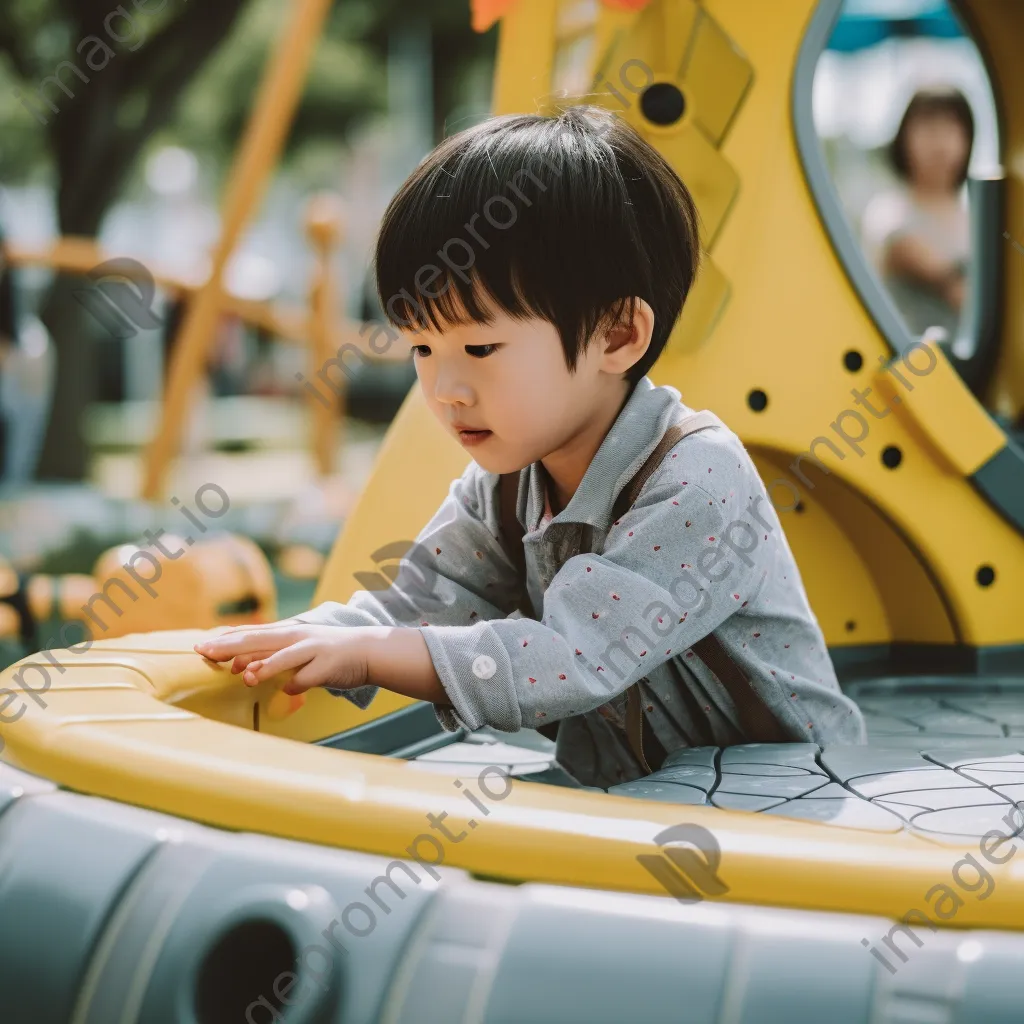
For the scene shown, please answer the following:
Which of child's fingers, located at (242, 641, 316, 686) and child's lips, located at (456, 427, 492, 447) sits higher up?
child's lips, located at (456, 427, 492, 447)

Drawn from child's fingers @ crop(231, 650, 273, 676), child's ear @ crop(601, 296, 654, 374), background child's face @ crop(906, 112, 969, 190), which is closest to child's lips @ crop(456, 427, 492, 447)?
child's ear @ crop(601, 296, 654, 374)

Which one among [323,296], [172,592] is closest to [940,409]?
[172,592]

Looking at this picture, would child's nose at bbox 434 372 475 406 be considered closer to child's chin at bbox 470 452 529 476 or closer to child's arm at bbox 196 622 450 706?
child's chin at bbox 470 452 529 476

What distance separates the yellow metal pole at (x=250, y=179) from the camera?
3234mm

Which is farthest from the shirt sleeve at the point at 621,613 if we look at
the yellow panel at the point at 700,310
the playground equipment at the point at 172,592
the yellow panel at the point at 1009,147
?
the playground equipment at the point at 172,592

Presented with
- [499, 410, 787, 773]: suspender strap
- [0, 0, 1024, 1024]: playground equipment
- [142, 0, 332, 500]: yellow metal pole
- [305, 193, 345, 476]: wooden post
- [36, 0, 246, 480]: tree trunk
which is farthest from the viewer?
[36, 0, 246, 480]: tree trunk

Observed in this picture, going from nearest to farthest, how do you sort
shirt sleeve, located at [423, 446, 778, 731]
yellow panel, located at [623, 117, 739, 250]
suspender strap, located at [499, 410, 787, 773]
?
shirt sleeve, located at [423, 446, 778, 731] < suspender strap, located at [499, 410, 787, 773] < yellow panel, located at [623, 117, 739, 250]

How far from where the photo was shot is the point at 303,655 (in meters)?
0.99

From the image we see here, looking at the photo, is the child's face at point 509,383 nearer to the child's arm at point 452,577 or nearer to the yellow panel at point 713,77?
the child's arm at point 452,577

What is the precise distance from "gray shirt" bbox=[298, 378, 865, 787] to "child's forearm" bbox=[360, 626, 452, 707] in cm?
1

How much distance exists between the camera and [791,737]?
114 centimetres

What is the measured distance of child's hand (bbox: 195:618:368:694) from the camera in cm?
99

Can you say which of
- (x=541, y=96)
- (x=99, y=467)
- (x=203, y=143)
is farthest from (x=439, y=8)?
(x=541, y=96)

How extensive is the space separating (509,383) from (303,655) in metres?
0.24
